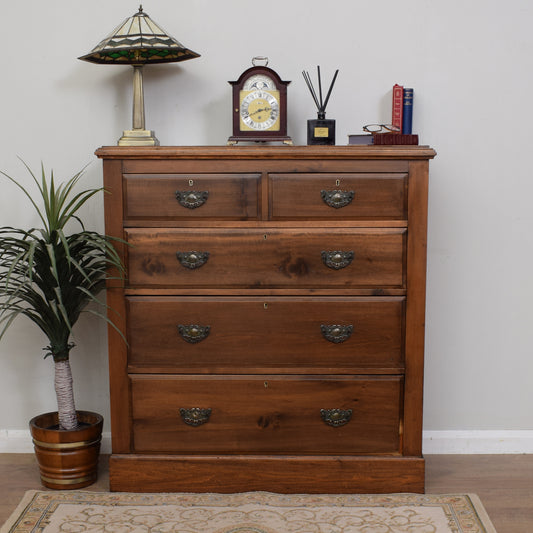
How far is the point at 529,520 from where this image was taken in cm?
223

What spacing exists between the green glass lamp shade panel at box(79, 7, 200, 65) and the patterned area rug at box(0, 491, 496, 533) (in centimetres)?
160

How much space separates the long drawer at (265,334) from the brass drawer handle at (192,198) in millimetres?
327

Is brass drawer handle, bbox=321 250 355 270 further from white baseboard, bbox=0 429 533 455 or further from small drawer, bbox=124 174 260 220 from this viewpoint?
white baseboard, bbox=0 429 533 455

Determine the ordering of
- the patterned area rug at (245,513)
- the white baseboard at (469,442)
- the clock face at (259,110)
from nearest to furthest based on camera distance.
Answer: the patterned area rug at (245,513)
the clock face at (259,110)
the white baseboard at (469,442)

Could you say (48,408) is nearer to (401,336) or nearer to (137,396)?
(137,396)

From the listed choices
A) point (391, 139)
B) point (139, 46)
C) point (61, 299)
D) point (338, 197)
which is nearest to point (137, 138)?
point (139, 46)

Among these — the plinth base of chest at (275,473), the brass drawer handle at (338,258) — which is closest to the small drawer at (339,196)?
the brass drawer handle at (338,258)

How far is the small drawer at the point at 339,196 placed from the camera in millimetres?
2273

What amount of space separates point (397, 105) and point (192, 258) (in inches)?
39.5

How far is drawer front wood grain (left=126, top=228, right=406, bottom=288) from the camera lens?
2293 mm

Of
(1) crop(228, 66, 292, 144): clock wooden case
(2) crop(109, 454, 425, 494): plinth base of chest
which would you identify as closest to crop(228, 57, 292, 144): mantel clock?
(1) crop(228, 66, 292, 144): clock wooden case

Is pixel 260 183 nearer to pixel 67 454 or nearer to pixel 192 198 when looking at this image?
pixel 192 198

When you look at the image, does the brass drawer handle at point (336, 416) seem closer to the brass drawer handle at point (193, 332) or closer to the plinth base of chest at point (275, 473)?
the plinth base of chest at point (275, 473)

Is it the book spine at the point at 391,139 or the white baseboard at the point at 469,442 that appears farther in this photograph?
the white baseboard at the point at 469,442
